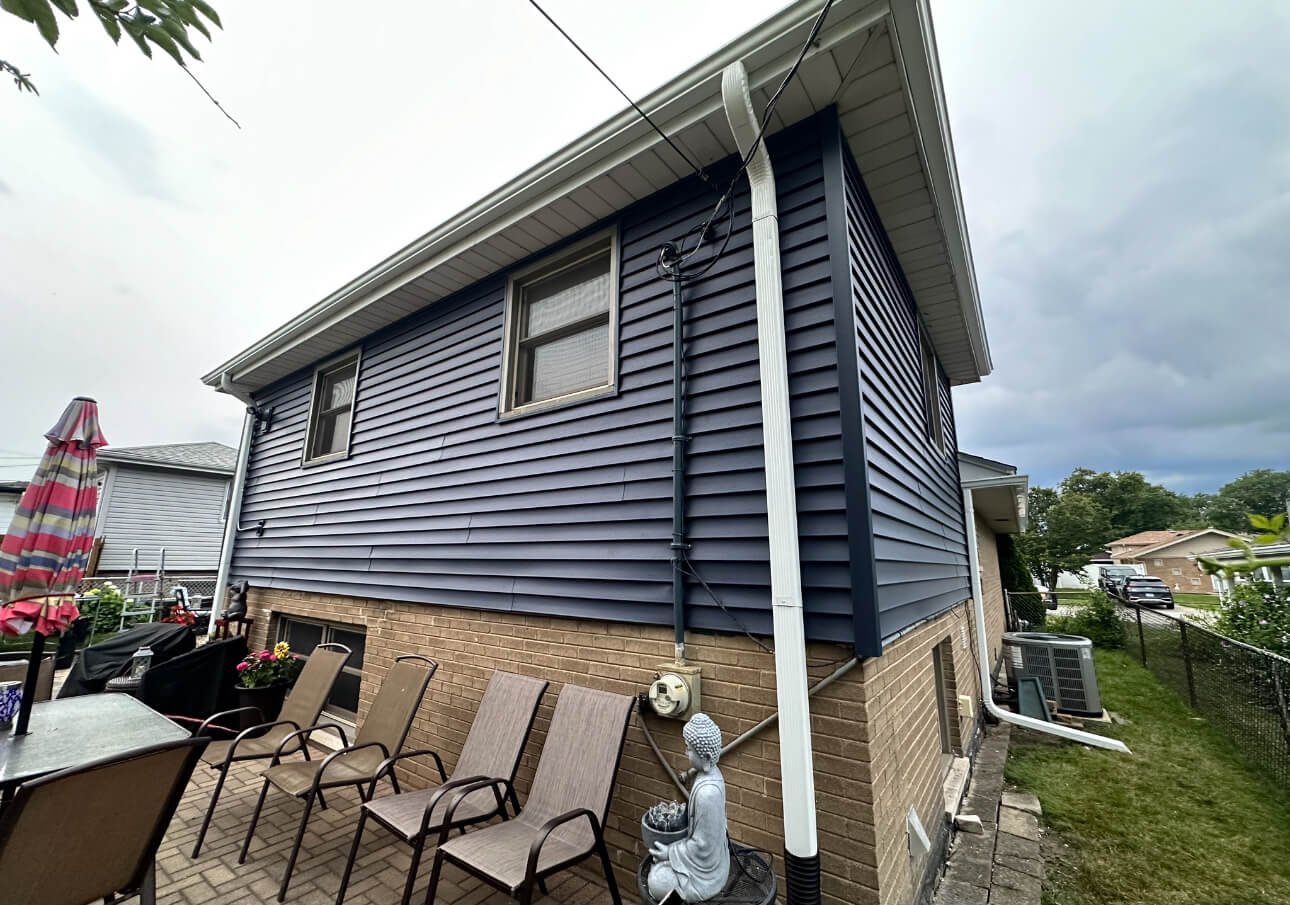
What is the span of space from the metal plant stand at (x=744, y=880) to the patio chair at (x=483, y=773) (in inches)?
39.0

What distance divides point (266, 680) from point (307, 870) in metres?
2.82

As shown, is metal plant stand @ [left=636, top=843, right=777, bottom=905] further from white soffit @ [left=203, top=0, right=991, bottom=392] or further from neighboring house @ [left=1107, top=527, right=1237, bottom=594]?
neighboring house @ [left=1107, top=527, right=1237, bottom=594]

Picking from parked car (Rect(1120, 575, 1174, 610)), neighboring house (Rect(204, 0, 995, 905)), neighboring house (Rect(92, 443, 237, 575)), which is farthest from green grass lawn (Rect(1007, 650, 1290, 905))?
parked car (Rect(1120, 575, 1174, 610))

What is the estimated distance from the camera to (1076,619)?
1259 cm

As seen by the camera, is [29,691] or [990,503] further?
[990,503]

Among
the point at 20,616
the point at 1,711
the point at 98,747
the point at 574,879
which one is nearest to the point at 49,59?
the point at 20,616

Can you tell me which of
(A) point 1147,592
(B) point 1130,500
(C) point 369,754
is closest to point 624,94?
(C) point 369,754

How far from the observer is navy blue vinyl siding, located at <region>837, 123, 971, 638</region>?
2672 millimetres

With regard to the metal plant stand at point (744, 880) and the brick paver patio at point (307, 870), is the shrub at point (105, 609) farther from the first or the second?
the metal plant stand at point (744, 880)

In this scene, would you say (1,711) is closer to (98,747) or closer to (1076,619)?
(98,747)

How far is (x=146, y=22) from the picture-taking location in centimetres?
131

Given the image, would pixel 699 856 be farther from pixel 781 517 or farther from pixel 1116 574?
pixel 1116 574

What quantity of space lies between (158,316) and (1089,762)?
13.4 m

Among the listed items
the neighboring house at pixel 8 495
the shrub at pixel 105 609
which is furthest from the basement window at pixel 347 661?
the neighboring house at pixel 8 495
